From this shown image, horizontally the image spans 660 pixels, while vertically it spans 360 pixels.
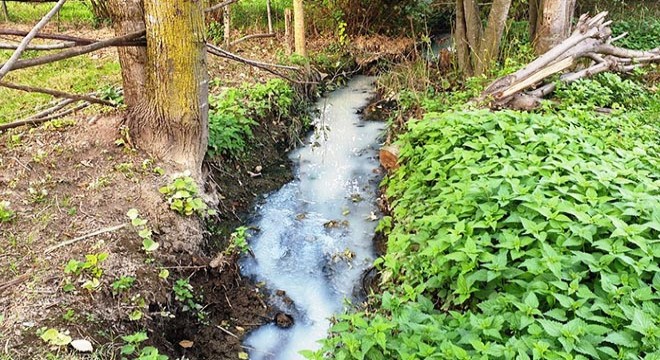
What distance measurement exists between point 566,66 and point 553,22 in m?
1.16

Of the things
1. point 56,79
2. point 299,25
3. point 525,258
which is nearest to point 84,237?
point 525,258

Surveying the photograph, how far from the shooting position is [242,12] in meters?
9.57

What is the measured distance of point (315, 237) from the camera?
14.5ft

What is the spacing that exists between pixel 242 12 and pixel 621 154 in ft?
26.1

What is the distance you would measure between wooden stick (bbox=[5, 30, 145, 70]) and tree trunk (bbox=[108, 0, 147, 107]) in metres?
0.12

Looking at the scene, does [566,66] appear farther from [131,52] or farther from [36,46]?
[36,46]

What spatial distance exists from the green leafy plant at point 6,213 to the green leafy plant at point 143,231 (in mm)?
689

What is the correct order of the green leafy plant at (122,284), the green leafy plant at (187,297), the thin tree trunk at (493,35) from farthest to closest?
the thin tree trunk at (493,35) < the green leafy plant at (187,297) < the green leafy plant at (122,284)

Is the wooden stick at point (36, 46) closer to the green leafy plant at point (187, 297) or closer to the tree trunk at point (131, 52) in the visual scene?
the tree trunk at point (131, 52)

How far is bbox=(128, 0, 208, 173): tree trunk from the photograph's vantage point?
350 centimetres

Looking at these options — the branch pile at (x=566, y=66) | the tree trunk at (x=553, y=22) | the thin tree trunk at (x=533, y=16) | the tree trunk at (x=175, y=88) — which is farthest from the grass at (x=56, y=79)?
the thin tree trunk at (x=533, y=16)

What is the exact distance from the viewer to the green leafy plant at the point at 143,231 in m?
3.00

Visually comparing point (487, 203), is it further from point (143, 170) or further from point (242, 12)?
point (242, 12)

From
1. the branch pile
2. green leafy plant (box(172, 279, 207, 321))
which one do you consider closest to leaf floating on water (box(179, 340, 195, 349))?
green leafy plant (box(172, 279, 207, 321))
